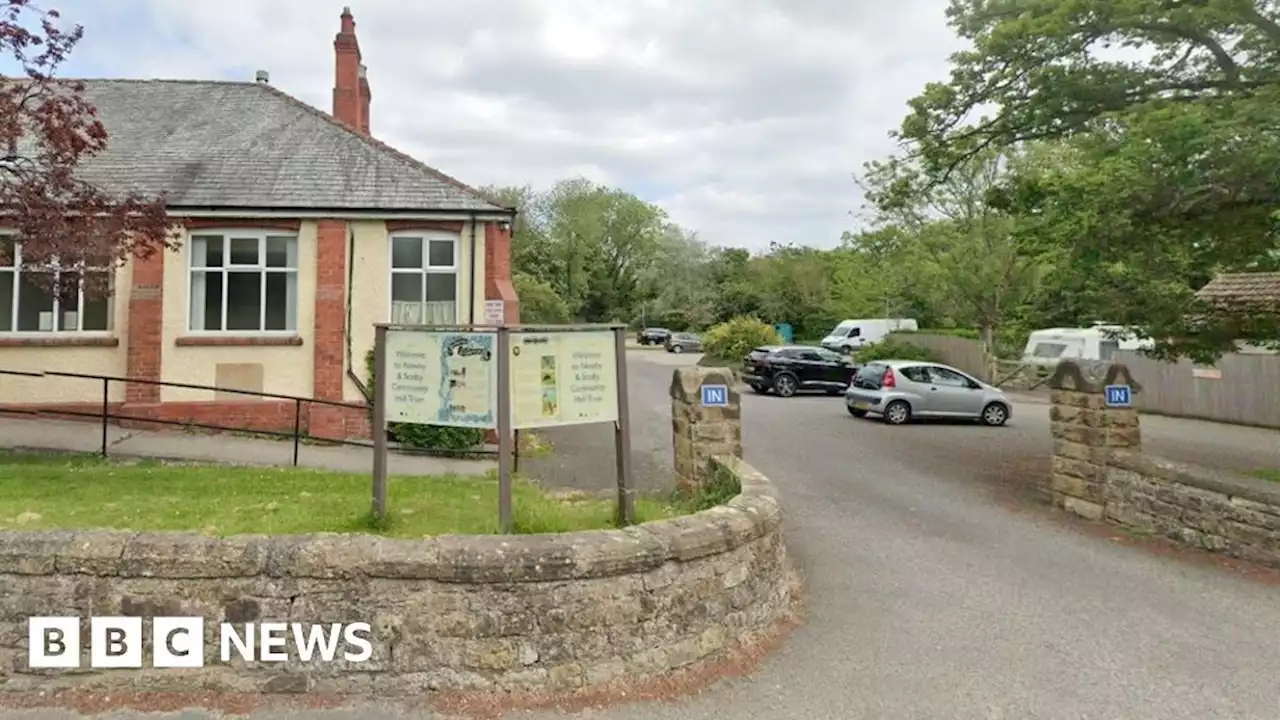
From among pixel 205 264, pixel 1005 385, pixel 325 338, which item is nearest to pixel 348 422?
pixel 325 338

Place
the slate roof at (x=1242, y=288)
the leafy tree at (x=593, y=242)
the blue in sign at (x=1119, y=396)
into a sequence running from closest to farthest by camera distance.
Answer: the blue in sign at (x=1119, y=396)
the slate roof at (x=1242, y=288)
the leafy tree at (x=593, y=242)

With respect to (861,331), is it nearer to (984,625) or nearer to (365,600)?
(984,625)

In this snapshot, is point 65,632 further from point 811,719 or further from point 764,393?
point 764,393

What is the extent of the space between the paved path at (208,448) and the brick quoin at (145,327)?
777mm

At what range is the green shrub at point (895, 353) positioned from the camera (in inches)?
1293

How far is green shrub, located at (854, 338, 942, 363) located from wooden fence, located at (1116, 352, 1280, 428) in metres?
9.55

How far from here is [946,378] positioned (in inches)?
732

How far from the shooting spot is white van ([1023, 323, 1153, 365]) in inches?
1062

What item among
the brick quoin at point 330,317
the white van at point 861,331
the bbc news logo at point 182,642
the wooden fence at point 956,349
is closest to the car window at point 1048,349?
the wooden fence at point 956,349

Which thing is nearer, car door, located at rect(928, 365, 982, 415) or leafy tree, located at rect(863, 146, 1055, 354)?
car door, located at rect(928, 365, 982, 415)

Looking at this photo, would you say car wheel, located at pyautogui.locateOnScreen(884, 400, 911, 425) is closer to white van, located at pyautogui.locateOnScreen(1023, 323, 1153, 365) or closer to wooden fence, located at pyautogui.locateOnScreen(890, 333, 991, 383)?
white van, located at pyautogui.locateOnScreen(1023, 323, 1153, 365)

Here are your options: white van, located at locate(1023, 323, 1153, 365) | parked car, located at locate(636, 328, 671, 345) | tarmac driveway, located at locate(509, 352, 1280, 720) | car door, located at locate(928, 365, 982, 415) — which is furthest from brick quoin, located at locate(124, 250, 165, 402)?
parked car, located at locate(636, 328, 671, 345)

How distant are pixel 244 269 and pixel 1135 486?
14204 millimetres

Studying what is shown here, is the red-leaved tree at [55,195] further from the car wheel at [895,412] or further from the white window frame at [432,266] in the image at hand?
the car wheel at [895,412]
